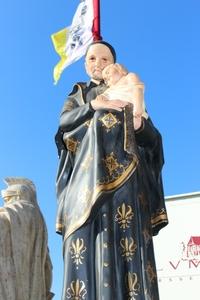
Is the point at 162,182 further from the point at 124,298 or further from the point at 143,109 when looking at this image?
the point at 124,298

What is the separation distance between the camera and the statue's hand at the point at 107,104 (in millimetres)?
3770

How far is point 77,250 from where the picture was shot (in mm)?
3512

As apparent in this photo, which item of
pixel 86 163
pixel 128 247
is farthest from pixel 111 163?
pixel 128 247

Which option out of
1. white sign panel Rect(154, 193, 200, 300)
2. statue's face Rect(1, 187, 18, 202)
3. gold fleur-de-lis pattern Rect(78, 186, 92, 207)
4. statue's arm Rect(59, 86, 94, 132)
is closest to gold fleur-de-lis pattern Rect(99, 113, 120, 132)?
statue's arm Rect(59, 86, 94, 132)

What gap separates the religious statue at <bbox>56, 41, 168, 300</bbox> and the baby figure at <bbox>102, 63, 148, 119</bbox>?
0.11ft

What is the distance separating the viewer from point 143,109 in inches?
152

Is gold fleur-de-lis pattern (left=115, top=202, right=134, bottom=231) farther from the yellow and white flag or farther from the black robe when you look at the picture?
the yellow and white flag

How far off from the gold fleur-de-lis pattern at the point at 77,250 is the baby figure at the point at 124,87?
2.99 feet

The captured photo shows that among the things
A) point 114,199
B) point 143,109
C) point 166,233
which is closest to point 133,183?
point 114,199

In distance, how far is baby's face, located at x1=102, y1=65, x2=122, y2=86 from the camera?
13.2 ft

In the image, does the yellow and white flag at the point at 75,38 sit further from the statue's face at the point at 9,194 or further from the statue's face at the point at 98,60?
the statue's face at the point at 9,194

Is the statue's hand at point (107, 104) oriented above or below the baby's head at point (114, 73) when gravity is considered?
below

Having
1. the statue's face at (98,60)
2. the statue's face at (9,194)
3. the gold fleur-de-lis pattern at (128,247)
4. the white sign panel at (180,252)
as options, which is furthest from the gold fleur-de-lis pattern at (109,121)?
the white sign panel at (180,252)

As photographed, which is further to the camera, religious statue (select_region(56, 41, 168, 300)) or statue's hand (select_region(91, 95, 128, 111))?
statue's hand (select_region(91, 95, 128, 111))
